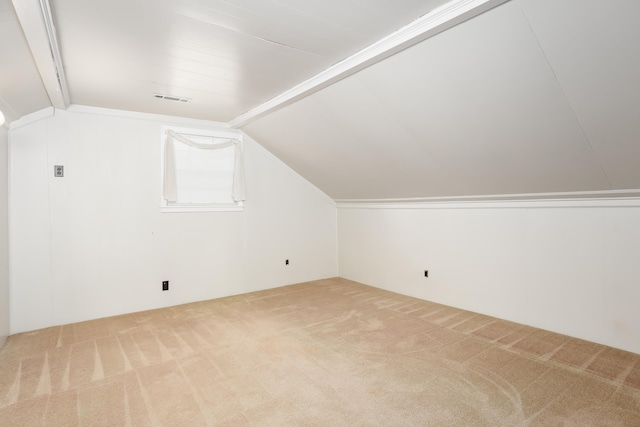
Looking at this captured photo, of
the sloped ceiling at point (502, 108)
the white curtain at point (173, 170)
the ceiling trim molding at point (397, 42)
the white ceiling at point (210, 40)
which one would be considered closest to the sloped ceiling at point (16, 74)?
the white ceiling at point (210, 40)

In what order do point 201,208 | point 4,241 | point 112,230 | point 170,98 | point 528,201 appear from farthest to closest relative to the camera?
1. point 201,208
2. point 112,230
3. point 170,98
4. point 528,201
5. point 4,241

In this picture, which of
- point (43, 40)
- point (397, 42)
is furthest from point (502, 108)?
point (43, 40)

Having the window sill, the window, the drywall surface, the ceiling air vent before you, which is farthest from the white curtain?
the drywall surface

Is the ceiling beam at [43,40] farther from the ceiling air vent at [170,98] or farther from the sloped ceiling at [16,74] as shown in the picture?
the ceiling air vent at [170,98]

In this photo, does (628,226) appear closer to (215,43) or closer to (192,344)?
(215,43)

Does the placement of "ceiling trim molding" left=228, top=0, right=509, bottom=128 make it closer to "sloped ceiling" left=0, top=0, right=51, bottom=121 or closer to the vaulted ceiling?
the vaulted ceiling

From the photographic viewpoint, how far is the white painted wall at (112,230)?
3.27 m

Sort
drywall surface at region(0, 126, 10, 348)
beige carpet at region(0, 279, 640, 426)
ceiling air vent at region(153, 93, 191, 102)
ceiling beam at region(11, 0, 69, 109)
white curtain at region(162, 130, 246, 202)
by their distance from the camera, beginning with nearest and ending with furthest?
ceiling beam at region(11, 0, 69, 109) → beige carpet at region(0, 279, 640, 426) → drywall surface at region(0, 126, 10, 348) → ceiling air vent at region(153, 93, 191, 102) → white curtain at region(162, 130, 246, 202)

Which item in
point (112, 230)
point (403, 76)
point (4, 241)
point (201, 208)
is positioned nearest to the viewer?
point (403, 76)

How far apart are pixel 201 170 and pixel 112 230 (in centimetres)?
122

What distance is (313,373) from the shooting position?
237cm

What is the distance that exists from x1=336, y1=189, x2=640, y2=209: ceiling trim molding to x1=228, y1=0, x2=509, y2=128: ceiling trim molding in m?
1.91

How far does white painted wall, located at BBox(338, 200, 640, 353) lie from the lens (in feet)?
8.78

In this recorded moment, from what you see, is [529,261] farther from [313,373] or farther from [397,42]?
[397,42]
